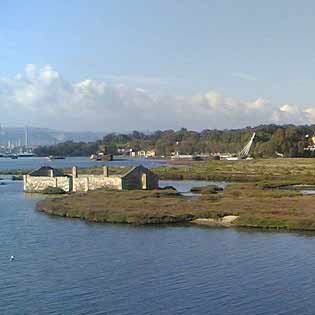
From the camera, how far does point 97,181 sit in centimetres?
6625

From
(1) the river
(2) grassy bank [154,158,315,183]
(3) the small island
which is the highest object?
(2) grassy bank [154,158,315,183]

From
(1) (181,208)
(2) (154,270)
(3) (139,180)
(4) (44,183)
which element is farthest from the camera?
(4) (44,183)

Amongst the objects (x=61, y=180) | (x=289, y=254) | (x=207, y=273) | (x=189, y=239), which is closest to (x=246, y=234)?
(x=189, y=239)

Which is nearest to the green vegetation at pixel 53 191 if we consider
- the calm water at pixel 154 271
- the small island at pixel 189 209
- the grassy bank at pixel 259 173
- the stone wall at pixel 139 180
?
the stone wall at pixel 139 180

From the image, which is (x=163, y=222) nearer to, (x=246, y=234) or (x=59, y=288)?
(x=246, y=234)

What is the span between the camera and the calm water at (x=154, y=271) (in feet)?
78.6

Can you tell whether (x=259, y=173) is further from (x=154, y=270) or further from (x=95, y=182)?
(x=154, y=270)

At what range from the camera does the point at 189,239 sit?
125 feet

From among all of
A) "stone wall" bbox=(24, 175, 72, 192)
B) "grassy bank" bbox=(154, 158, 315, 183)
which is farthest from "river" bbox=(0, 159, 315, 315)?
"grassy bank" bbox=(154, 158, 315, 183)

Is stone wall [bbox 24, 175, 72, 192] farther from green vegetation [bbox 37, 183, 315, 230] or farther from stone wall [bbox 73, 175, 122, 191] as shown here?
green vegetation [bbox 37, 183, 315, 230]

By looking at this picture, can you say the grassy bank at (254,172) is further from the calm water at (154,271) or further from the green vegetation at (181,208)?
the calm water at (154,271)

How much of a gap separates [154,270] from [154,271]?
23 cm

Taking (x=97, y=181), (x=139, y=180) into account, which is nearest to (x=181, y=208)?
(x=139, y=180)

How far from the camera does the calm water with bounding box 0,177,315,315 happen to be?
2397 centimetres
